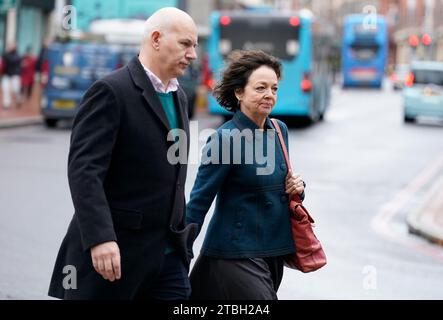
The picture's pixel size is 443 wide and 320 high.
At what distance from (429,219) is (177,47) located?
8.05 metres

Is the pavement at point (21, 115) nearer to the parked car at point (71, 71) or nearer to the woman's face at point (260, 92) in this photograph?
the parked car at point (71, 71)

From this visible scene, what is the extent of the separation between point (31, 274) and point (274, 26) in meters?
17.5

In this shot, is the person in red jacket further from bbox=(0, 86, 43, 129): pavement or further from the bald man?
→ the bald man

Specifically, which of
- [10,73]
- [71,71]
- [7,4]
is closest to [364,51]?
[10,73]

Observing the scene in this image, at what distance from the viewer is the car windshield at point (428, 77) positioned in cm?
3012

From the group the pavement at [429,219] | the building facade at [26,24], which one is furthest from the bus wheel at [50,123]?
the building facade at [26,24]

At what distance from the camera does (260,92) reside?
450 cm

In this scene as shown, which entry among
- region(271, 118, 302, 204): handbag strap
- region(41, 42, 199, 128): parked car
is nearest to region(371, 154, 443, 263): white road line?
region(271, 118, 302, 204): handbag strap

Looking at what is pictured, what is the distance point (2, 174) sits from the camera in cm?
1439

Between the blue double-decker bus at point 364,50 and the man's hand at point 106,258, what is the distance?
4983 centimetres

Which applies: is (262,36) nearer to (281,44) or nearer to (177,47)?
(281,44)

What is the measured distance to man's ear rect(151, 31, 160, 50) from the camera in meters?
3.99
